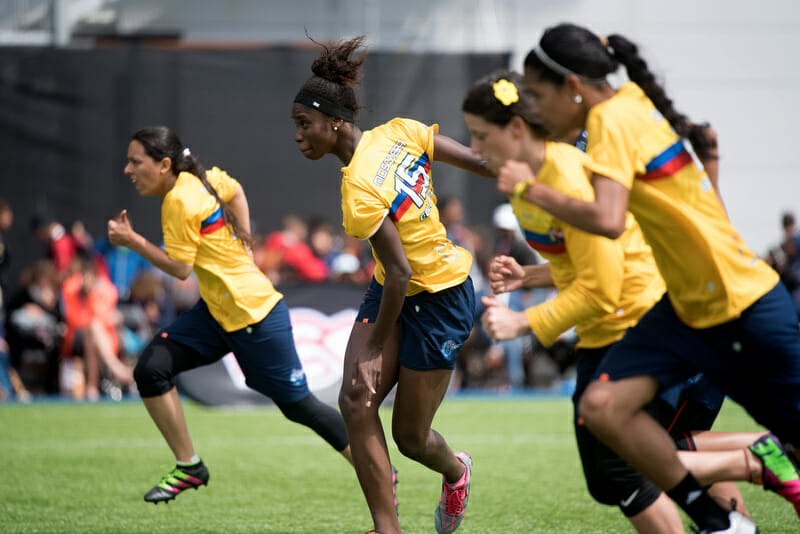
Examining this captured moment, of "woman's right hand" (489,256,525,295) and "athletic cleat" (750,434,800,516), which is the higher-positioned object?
"woman's right hand" (489,256,525,295)

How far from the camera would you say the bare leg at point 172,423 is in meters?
5.25

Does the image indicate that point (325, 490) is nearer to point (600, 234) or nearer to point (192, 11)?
point (600, 234)

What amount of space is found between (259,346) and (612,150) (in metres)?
2.79

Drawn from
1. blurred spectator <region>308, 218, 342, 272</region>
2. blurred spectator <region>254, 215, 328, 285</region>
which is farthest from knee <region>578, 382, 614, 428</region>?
blurred spectator <region>308, 218, 342, 272</region>

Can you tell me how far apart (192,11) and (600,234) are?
44.7 ft

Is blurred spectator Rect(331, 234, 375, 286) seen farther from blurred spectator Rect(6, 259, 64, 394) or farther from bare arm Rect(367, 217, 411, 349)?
bare arm Rect(367, 217, 411, 349)

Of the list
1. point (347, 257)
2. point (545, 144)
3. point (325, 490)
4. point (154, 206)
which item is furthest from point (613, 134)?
point (154, 206)

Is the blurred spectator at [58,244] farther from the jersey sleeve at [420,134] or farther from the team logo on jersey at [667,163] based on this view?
the team logo on jersey at [667,163]

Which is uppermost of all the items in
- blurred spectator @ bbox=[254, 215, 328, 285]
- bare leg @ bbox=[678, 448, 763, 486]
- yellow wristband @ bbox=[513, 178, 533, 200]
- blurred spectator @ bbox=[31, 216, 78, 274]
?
yellow wristband @ bbox=[513, 178, 533, 200]

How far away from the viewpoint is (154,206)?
14234 millimetres

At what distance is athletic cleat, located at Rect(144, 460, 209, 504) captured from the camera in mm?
5039

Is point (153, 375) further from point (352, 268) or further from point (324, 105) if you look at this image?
point (352, 268)

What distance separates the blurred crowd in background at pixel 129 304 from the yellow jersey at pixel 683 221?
8471 mm

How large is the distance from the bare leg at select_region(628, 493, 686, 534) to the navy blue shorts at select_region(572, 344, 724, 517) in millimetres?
22
